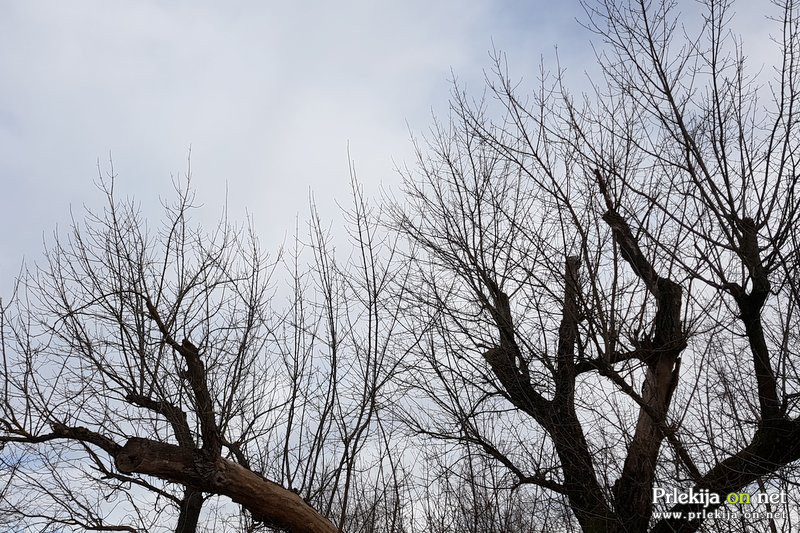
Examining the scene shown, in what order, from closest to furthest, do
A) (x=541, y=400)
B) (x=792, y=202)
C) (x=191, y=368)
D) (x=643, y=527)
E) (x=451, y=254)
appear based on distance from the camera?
(x=792, y=202)
(x=191, y=368)
(x=643, y=527)
(x=541, y=400)
(x=451, y=254)

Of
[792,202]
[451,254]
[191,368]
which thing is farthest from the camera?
[451,254]

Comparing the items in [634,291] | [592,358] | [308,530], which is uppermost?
[634,291]

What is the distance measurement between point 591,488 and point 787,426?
1.53 m

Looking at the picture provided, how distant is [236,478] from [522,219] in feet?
9.76

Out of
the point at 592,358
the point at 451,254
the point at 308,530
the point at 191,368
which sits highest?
the point at 451,254

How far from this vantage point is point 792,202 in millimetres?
4031

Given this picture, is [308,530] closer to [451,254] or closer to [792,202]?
[451,254]

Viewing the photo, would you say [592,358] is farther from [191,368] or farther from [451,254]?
[191,368]

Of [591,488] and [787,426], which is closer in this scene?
[787,426]

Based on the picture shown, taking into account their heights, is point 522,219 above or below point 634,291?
above

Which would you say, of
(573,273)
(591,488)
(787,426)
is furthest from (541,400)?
(787,426)

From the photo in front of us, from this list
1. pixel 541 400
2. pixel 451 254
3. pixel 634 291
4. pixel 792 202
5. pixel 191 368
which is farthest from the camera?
pixel 451 254

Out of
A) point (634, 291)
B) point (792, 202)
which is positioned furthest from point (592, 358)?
point (792, 202)

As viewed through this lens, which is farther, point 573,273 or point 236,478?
point 573,273
